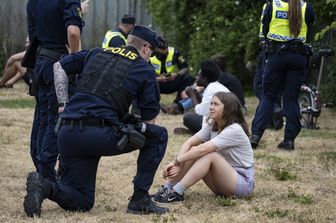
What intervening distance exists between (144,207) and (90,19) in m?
13.3

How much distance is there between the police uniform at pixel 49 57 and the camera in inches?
262

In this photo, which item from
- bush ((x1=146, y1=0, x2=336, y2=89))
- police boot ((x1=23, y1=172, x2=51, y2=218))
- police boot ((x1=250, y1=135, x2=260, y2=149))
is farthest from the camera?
bush ((x1=146, y1=0, x2=336, y2=89))

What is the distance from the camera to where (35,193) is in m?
5.65

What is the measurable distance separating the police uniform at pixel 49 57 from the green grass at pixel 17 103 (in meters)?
7.08

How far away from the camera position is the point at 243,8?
1557 cm

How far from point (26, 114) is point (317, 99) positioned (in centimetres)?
469

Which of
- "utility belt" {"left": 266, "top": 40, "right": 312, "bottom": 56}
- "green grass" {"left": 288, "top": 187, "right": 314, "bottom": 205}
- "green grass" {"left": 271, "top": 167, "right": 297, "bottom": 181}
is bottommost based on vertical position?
"green grass" {"left": 271, "top": 167, "right": 297, "bottom": 181}

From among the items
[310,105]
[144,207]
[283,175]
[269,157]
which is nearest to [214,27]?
[310,105]

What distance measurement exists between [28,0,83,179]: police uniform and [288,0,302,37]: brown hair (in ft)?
10.7

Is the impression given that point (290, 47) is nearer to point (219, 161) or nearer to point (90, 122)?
point (219, 161)

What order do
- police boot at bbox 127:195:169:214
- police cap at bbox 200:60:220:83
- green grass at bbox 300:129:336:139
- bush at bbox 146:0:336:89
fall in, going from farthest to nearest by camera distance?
bush at bbox 146:0:336:89 < green grass at bbox 300:129:336:139 < police cap at bbox 200:60:220:83 < police boot at bbox 127:195:169:214

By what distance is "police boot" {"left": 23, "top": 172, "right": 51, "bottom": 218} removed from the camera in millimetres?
5648

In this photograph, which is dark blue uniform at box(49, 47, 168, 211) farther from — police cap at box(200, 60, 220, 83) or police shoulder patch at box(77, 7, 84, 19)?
police cap at box(200, 60, 220, 83)

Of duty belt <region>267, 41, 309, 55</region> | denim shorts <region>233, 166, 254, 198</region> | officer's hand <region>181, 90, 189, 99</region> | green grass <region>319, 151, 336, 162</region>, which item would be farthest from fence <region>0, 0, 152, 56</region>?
denim shorts <region>233, 166, 254, 198</region>
